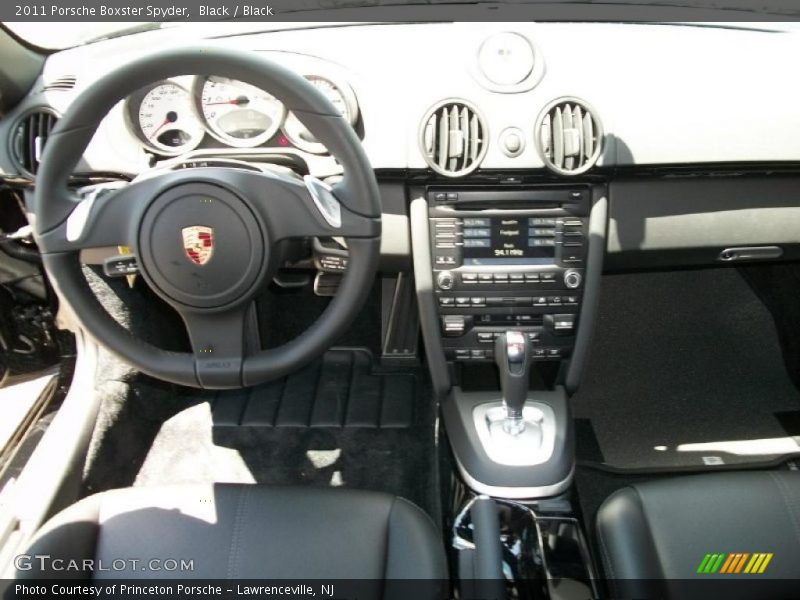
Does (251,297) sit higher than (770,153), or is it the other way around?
(770,153)

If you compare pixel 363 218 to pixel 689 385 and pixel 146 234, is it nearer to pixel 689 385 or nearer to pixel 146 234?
pixel 146 234

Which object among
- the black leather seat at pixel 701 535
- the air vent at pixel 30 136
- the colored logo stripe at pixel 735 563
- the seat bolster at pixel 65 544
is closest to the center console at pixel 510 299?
the black leather seat at pixel 701 535

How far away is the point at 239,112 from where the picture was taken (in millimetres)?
1668

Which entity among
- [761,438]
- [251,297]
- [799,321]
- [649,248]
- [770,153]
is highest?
[770,153]

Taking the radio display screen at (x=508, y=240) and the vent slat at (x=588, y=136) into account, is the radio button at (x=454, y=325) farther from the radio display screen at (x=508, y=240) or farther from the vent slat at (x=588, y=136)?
the vent slat at (x=588, y=136)

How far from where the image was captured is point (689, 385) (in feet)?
8.29

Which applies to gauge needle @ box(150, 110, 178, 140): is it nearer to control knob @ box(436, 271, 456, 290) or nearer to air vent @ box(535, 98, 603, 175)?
control knob @ box(436, 271, 456, 290)

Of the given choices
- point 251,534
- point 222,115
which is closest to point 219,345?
point 251,534

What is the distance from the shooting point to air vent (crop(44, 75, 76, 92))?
5.90 ft

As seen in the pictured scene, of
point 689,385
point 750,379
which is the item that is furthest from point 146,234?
point 750,379

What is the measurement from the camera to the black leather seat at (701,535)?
1.36 meters

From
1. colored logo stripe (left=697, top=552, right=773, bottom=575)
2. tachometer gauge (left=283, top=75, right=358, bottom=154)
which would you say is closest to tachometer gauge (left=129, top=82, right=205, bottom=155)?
tachometer gauge (left=283, top=75, right=358, bottom=154)

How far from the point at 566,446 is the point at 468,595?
47 cm

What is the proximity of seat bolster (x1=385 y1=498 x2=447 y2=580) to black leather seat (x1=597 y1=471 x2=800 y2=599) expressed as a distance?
357 millimetres
